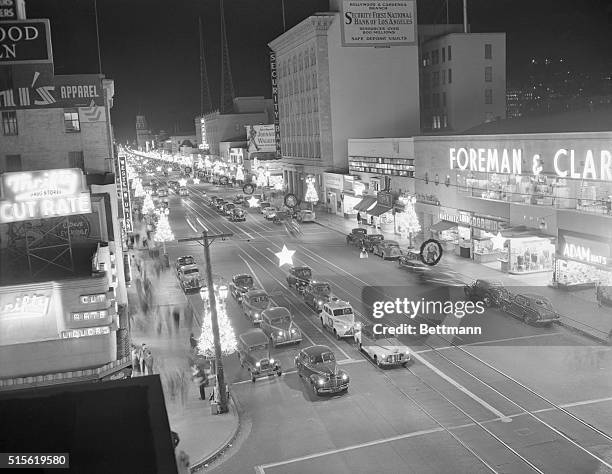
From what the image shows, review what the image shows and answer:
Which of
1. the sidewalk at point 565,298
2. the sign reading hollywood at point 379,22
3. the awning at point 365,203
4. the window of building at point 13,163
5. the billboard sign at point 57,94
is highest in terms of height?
the sign reading hollywood at point 379,22

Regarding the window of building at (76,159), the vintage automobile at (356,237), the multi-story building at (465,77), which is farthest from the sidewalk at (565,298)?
the multi-story building at (465,77)

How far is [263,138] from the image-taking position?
121688 millimetres

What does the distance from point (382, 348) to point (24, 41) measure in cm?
1932

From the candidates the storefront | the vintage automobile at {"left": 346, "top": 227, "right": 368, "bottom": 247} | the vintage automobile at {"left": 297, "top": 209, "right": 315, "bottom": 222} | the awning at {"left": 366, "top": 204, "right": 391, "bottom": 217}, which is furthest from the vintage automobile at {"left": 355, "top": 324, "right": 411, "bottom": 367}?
the vintage automobile at {"left": 297, "top": 209, "right": 315, "bottom": 222}

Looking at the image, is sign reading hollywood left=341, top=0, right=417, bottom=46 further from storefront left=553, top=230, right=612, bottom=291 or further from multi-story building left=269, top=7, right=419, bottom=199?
multi-story building left=269, top=7, right=419, bottom=199

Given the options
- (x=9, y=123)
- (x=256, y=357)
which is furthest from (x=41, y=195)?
(x=9, y=123)

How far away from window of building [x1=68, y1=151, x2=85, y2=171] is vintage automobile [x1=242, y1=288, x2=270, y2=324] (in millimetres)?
14519

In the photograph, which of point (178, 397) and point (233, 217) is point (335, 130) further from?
point (178, 397)

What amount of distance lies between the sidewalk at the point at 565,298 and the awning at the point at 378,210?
39.3 ft

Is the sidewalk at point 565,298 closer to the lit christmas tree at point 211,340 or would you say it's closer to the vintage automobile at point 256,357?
the vintage automobile at point 256,357

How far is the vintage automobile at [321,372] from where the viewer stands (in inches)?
949

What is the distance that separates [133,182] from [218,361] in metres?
97.1

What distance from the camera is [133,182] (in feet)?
379

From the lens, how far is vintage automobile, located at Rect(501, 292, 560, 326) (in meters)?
31.8
